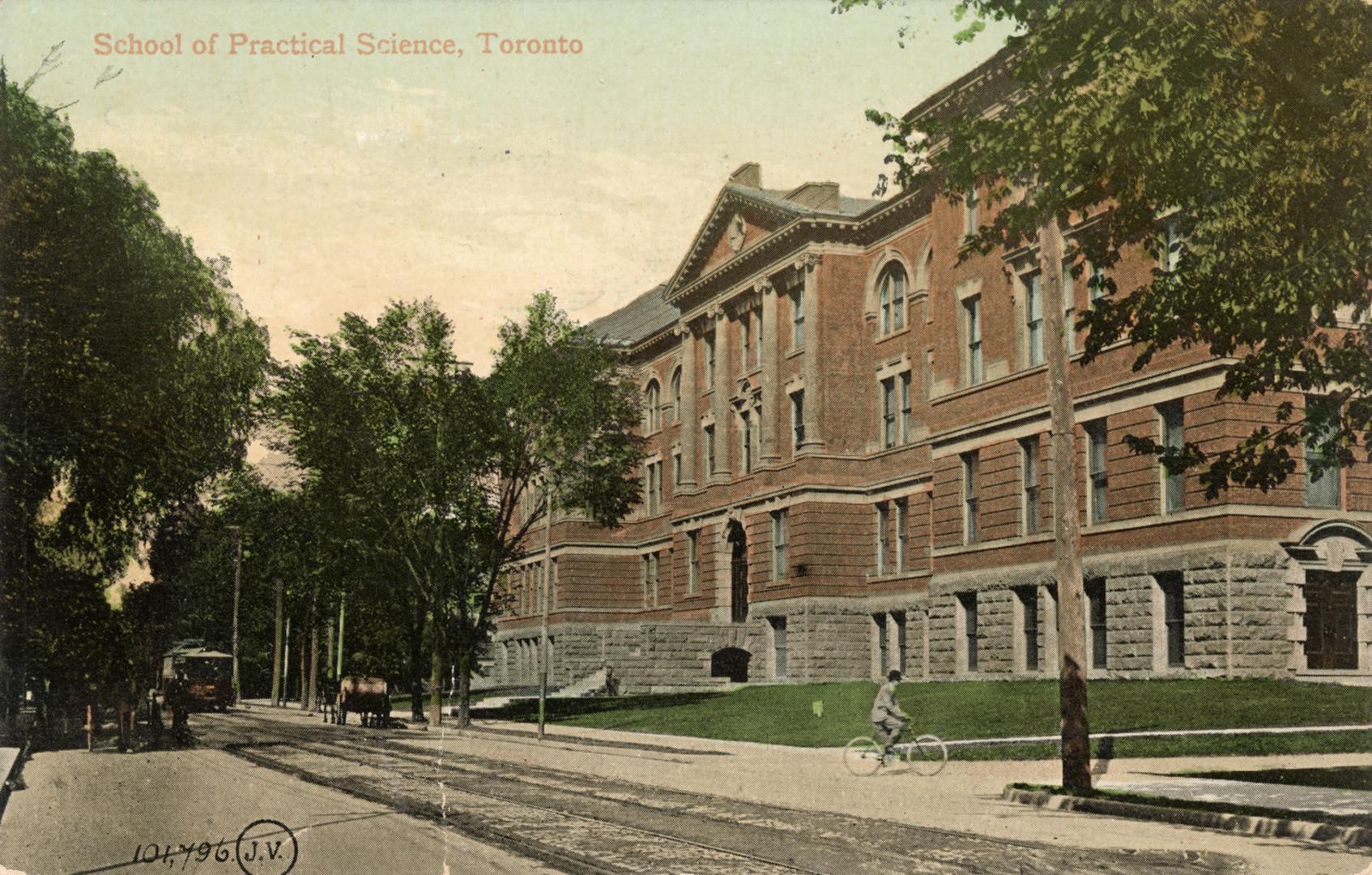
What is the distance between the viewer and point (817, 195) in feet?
185

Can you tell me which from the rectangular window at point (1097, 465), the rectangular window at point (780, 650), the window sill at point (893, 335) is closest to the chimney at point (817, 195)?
the window sill at point (893, 335)

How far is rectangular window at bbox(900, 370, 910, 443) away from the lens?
172 feet

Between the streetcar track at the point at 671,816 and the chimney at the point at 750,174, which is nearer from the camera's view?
the streetcar track at the point at 671,816

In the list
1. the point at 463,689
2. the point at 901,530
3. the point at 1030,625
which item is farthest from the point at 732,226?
the point at 1030,625

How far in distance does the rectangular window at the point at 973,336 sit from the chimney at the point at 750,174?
72.1ft

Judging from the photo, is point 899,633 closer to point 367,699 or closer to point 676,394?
point 367,699

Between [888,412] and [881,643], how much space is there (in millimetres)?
8617

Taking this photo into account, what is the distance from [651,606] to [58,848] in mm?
59220

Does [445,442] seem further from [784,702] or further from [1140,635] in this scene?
[1140,635]

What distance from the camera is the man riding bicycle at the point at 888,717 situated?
22375 mm

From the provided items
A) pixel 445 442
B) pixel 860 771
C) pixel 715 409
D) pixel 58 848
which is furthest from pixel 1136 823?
pixel 715 409

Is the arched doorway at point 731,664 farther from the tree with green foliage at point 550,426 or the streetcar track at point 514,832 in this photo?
the streetcar track at point 514,832

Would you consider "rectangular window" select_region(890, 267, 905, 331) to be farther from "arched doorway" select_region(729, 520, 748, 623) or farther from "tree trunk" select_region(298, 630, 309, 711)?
"tree trunk" select_region(298, 630, 309, 711)

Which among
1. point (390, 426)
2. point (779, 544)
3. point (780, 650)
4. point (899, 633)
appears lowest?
point (780, 650)
